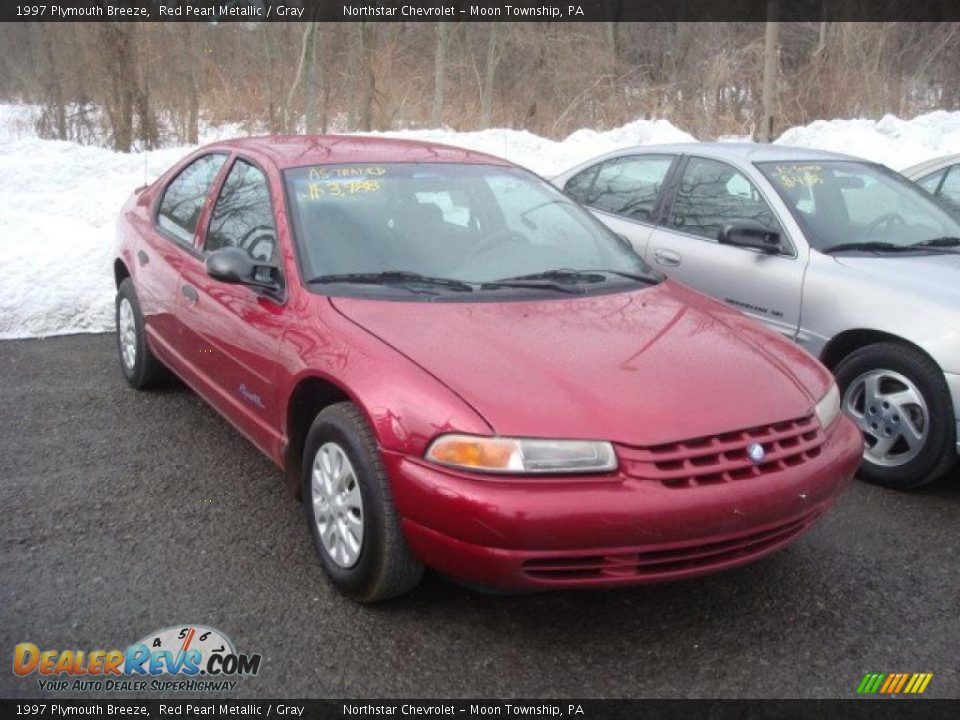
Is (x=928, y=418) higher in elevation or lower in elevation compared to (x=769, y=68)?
lower

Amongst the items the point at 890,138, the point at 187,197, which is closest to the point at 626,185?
the point at 187,197

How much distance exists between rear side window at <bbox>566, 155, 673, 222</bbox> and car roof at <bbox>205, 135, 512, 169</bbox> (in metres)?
1.57

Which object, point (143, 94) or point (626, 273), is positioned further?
point (143, 94)

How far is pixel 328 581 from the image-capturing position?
321 cm

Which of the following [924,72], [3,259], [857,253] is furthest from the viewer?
[924,72]

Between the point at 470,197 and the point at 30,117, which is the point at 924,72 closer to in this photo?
the point at 30,117

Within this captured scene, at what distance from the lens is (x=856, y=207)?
5.11 metres

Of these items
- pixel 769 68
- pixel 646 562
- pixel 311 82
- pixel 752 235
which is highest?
pixel 769 68

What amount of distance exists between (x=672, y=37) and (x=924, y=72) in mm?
8645

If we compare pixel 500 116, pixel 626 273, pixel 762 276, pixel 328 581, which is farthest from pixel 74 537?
pixel 500 116

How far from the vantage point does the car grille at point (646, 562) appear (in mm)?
2625

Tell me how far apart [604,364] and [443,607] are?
3.37 ft

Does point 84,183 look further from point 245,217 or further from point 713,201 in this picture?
point 713,201
